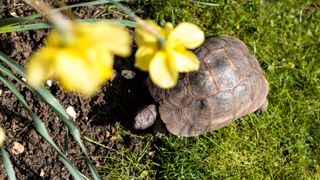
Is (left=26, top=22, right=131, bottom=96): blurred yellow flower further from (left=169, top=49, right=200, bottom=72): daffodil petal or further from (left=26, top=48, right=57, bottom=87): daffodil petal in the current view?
(left=169, top=49, right=200, bottom=72): daffodil petal

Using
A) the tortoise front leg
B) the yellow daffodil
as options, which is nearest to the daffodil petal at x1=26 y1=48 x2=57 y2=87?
the yellow daffodil

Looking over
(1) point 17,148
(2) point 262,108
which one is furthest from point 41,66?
(2) point 262,108

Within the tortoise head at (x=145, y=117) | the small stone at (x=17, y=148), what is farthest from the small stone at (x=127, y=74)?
the small stone at (x=17, y=148)

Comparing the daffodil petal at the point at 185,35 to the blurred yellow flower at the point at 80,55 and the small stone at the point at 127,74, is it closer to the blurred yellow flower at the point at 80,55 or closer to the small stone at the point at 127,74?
the blurred yellow flower at the point at 80,55

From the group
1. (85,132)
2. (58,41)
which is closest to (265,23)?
(85,132)

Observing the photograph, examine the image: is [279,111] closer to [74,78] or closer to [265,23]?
[265,23]

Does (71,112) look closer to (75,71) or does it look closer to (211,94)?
(211,94)
